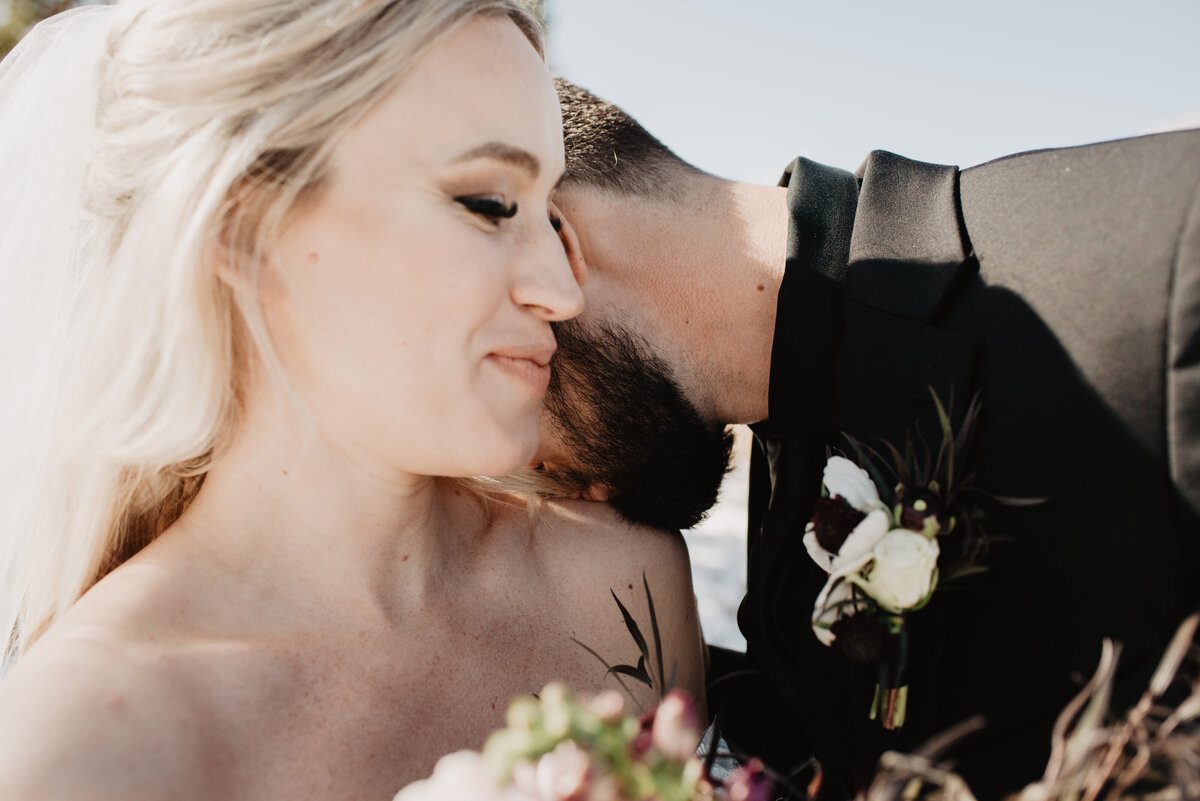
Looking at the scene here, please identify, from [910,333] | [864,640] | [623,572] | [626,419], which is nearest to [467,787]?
[864,640]

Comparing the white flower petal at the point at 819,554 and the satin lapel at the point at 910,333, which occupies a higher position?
the satin lapel at the point at 910,333

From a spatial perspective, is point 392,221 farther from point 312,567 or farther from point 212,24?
point 312,567

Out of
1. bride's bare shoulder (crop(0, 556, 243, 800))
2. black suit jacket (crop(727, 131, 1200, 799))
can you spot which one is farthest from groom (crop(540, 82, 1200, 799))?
bride's bare shoulder (crop(0, 556, 243, 800))

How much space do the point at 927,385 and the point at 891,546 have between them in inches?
17.9

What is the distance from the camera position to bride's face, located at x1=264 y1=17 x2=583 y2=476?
169 cm

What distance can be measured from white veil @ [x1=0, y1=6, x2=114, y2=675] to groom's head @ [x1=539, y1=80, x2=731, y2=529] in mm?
1266

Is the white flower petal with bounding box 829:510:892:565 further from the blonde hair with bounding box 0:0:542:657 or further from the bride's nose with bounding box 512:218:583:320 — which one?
the blonde hair with bounding box 0:0:542:657

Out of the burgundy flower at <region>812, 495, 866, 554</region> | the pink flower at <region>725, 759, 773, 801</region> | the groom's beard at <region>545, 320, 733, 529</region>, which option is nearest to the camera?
the pink flower at <region>725, 759, 773, 801</region>

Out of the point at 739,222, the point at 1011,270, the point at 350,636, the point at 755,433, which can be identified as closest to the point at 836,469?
the point at 1011,270

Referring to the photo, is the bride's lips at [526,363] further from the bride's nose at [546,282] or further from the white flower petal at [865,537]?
the white flower petal at [865,537]

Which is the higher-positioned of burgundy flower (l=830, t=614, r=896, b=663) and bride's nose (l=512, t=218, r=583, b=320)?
bride's nose (l=512, t=218, r=583, b=320)

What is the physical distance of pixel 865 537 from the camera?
63.7 inches

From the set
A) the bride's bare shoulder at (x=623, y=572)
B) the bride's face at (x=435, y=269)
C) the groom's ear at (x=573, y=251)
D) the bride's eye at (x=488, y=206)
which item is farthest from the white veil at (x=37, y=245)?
the bride's bare shoulder at (x=623, y=572)

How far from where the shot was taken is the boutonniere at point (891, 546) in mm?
1574
